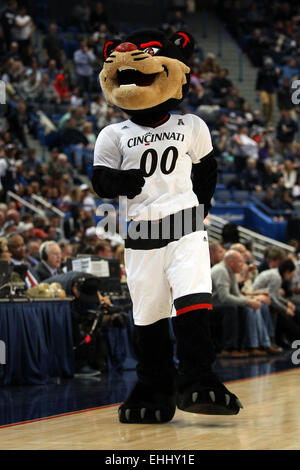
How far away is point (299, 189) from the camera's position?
20.3 m

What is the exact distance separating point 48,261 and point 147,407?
4.63 m

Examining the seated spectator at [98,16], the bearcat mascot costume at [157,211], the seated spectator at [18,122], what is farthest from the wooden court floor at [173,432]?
the seated spectator at [98,16]

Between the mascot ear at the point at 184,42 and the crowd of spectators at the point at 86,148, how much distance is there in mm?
4005

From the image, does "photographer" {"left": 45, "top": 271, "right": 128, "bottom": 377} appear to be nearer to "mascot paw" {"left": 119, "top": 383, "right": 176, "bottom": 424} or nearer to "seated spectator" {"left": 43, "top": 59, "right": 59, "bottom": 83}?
"mascot paw" {"left": 119, "top": 383, "right": 176, "bottom": 424}

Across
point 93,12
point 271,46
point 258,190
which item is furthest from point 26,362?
point 271,46

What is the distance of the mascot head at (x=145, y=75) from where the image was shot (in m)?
5.83

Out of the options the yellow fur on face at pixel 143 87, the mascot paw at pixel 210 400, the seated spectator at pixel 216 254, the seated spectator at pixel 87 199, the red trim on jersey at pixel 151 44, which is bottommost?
the mascot paw at pixel 210 400

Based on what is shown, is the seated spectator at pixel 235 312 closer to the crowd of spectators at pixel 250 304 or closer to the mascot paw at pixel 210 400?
the crowd of spectators at pixel 250 304

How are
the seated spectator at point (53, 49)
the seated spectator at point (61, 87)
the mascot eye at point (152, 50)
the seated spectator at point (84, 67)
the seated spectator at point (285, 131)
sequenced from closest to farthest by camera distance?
the mascot eye at point (152, 50) → the seated spectator at point (61, 87) → the seated spectator at point (53, 49) → the seated spectator at point (84, 67) → the seated spectator at point (285, 131)

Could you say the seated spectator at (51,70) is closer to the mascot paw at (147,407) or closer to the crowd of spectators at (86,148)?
the crowd of spectators at (86,148)

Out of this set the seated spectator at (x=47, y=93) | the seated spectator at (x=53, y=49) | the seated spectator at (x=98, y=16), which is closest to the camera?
the seated spectator at (x=47, y=93)

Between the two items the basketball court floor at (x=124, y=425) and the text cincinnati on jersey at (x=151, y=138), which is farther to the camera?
the text cincinnati on jersey at (x=151, y=138)

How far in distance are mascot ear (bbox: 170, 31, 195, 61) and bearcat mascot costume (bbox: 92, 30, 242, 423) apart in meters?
0.16

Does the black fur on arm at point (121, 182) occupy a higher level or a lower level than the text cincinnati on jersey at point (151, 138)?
lower
